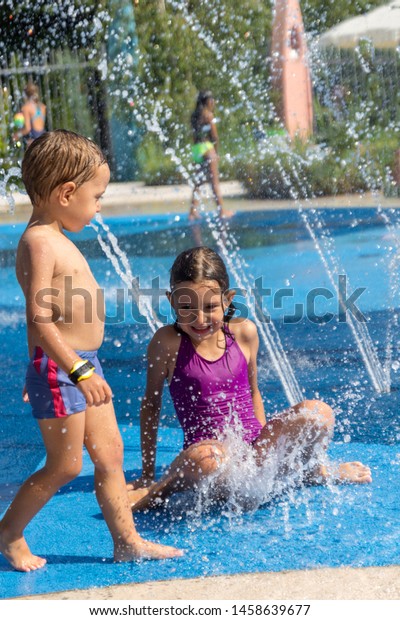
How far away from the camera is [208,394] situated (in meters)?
3.06

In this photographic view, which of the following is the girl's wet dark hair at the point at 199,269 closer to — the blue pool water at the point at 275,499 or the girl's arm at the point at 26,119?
the blue pool water at the point at 275,499

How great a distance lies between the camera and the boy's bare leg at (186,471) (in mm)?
2861

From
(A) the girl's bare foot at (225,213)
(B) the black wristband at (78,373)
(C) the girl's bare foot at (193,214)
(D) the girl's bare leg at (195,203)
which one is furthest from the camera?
(C) the girl's bare foot at (193,214)

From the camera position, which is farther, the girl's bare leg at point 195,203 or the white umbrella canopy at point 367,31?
the girl's bare leg at point 195,203

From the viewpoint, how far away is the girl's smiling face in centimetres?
297

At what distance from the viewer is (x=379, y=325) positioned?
5.70m

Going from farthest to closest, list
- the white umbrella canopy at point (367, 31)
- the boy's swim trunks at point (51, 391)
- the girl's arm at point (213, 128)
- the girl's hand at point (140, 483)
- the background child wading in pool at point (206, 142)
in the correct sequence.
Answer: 1. the girl's arm at point (213, 128)
2. the background child wading in pool at point (206, 142)
3. the white umbrella canopy at point (367, 31)
4. the girl's hand at point (140, 483)
5. the boy's swim trunks at point (51, 391)

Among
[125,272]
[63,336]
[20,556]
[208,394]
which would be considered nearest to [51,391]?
[63,336]

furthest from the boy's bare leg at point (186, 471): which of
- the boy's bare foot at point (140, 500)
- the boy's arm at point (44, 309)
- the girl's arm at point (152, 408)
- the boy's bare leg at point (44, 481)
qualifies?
the boy's arm at point (44, 309)

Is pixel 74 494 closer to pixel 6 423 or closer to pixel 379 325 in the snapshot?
pixel 6 423

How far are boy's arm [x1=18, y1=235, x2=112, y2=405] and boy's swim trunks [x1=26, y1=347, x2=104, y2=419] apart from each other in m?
0.07

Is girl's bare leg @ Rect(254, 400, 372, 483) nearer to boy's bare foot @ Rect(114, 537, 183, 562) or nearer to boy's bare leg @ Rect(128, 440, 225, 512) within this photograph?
boy's bare leg @ Rect(128, 440, 225, 512)

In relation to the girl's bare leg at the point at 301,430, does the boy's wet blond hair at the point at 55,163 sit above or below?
above

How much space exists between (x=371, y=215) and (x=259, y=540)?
795 centimetres
